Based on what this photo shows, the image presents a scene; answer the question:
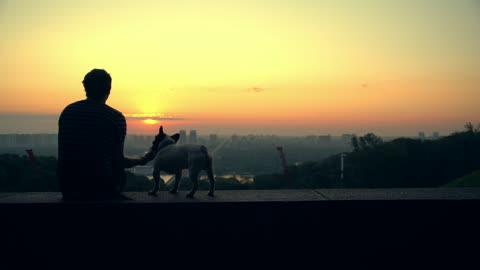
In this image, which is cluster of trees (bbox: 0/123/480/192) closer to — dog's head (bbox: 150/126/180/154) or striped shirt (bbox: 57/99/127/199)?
dog's head (bbox: 150/126/180/154)

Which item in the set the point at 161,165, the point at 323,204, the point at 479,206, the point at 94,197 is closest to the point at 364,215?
the point at 323,204

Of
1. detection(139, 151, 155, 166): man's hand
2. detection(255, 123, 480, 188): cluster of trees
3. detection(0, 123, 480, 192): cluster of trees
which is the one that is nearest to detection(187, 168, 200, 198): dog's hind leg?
detection(139, 151, 155, 166): man's hand

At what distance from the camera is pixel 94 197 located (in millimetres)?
5973

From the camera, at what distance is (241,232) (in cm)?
582

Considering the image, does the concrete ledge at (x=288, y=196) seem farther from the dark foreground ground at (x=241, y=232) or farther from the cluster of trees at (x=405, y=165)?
the cluster of trees at (x=405, y=165)

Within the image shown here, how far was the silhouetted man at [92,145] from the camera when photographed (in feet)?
19.1

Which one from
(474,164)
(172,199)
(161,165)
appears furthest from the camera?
(474,164)

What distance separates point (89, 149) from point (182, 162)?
53.3 inches

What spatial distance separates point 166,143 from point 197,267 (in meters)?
2.03

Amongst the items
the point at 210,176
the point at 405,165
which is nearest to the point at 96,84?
the point at 210,176

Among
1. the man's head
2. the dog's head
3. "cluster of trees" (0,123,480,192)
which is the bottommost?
"cluster of trees" (0,123,480,192)

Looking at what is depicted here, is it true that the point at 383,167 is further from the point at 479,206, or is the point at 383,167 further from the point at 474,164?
the point at 479,206

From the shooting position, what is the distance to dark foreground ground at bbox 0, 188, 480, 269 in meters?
5.71

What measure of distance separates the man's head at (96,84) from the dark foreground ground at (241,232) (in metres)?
1.40
